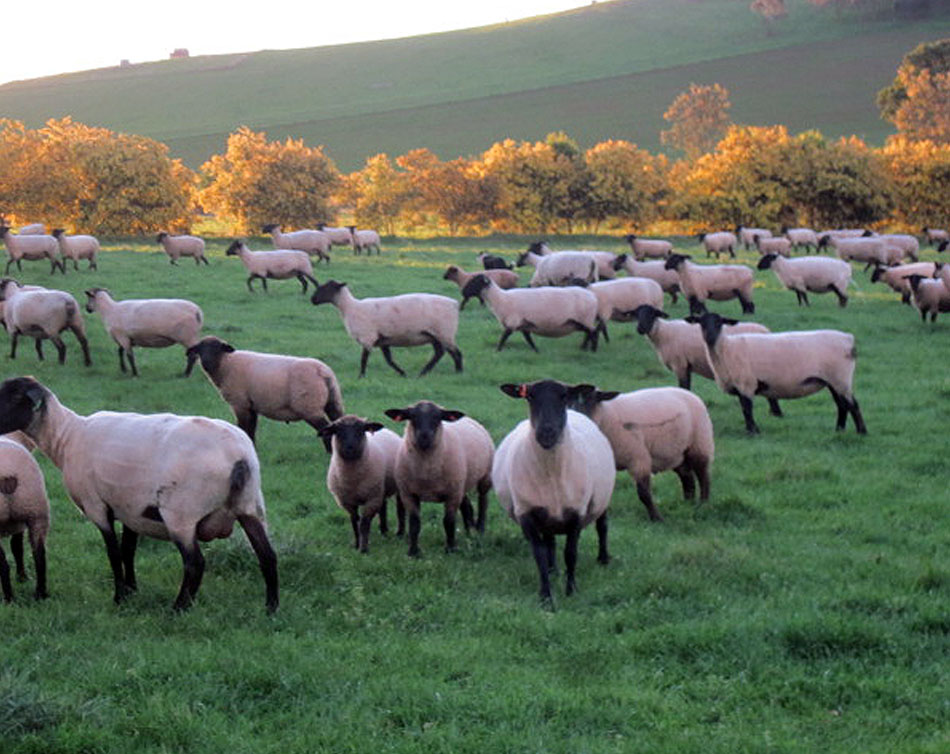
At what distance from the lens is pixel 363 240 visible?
4688cm

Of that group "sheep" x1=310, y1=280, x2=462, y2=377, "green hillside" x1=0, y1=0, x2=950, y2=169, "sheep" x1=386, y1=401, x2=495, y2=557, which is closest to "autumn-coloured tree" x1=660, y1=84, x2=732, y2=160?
"green hillside" x1=0, y1=0, x2=950, y2=169

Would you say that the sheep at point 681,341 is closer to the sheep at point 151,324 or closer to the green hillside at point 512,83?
the sheep at point 151,324

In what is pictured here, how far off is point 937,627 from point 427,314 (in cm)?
1322

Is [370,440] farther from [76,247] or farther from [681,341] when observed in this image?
[76,247]

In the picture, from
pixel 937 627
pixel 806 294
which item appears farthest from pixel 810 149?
pixel 937 627

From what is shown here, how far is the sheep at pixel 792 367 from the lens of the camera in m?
14.8

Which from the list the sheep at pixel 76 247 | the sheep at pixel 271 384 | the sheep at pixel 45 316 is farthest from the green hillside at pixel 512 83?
the sheep at pixel 271 384

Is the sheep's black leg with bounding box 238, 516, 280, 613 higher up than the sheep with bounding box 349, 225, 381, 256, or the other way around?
the sheep with bounding box 349, 225, 381, 256

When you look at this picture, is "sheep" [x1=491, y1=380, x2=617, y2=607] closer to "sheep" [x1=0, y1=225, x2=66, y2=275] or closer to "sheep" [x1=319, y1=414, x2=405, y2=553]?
"sheep" [x1=319, y1=414, x2=405, y2=553]

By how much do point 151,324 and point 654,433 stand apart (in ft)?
38.1

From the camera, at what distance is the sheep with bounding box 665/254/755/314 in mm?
25672

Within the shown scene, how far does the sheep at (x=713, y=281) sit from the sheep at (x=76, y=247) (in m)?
20.1

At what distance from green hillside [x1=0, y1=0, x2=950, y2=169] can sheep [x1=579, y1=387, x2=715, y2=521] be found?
91371 mm

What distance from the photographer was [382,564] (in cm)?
916
